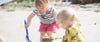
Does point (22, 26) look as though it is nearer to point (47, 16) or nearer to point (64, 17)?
point (47, 16)

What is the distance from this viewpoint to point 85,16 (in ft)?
31.7

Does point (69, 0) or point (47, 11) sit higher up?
point (47, 11)

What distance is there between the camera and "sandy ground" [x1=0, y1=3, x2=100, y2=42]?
7391 millimetres

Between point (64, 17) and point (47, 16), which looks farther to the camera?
point (47, 16)

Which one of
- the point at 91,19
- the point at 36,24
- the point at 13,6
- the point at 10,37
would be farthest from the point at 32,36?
the point at 13,6

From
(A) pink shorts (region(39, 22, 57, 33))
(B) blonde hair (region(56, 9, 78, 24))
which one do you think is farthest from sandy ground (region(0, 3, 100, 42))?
(B) blonde hair (region(56, 9, 78, 24))

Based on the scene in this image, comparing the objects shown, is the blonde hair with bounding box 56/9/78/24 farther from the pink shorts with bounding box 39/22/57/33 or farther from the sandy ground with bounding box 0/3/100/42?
the sandy ground with bounding box 0/3/100/42

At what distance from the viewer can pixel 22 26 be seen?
8.60 metres

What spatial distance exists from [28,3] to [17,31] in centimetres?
460

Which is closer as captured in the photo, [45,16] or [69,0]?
[45,16]

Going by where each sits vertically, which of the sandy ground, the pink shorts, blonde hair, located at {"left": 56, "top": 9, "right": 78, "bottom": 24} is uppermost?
blonde hair, located at {"left": 56, "top": 9, "right": 78, "bottom": 24}

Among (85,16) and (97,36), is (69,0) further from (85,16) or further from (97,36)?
(97,36)

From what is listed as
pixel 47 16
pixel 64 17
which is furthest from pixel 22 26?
pixel 64 17

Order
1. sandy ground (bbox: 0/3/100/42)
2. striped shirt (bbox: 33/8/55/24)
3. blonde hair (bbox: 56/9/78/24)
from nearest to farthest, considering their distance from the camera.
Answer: blonde hair (bbox: 56/9/78/24), striped shirt (bbox: 33/8/55/24), sandy ground (bbox: 0/3/100/42)
